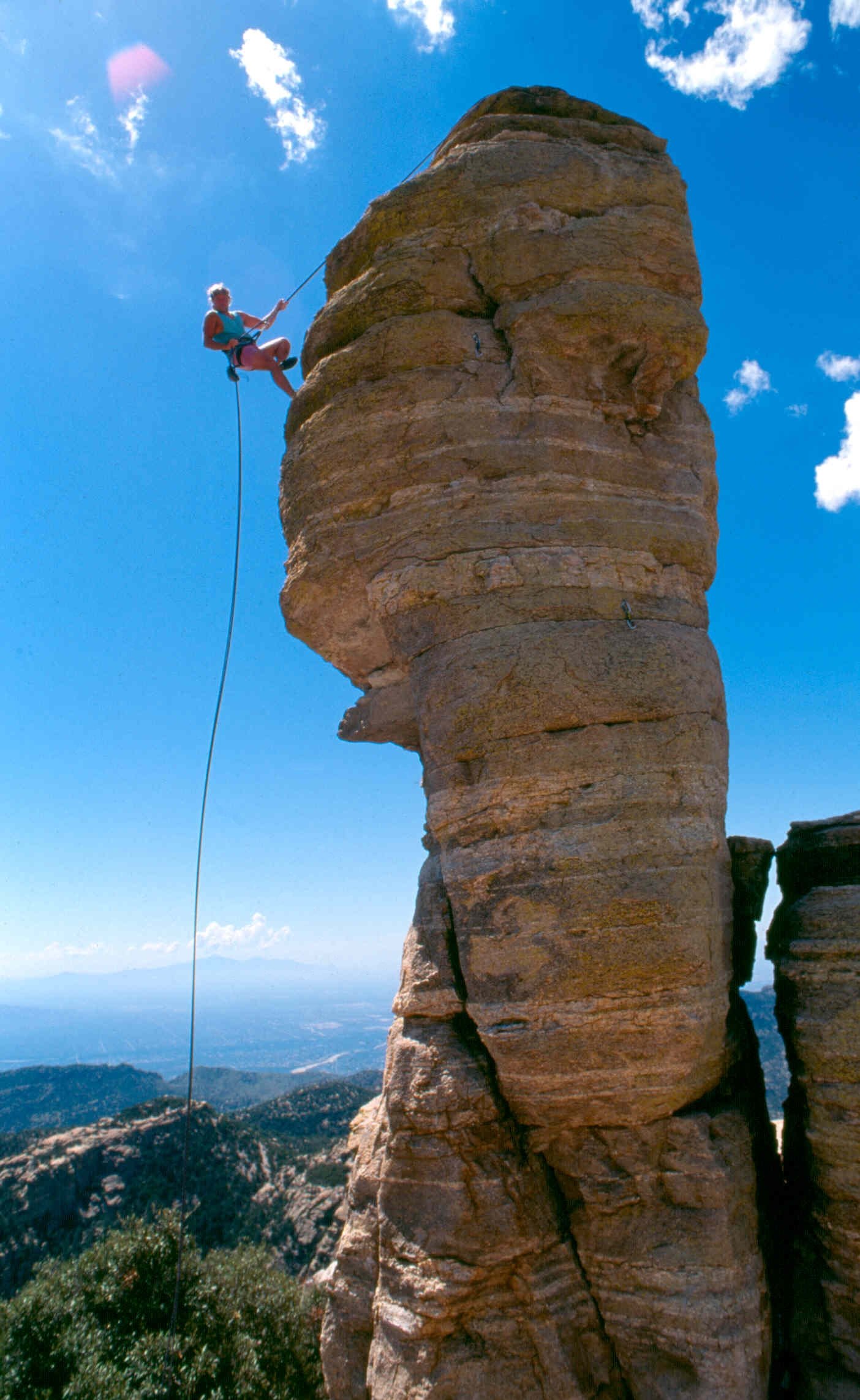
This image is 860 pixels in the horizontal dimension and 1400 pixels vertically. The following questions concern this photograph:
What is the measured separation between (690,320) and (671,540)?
2714 mm

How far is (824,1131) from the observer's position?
6.90 meters

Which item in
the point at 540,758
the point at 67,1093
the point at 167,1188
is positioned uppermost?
the point at 540,758

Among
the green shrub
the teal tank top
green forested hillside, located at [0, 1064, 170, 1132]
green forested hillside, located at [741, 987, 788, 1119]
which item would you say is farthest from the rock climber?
green forested hillside, located at [0, 1064, 170, 1132]

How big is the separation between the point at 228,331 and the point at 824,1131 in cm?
1282

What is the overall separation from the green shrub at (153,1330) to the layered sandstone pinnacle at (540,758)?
389 inches

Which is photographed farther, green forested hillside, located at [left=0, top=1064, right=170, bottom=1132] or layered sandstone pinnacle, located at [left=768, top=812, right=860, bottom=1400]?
green forested hillside, located at [left=0, top=1064, right=170, bottom=1132]

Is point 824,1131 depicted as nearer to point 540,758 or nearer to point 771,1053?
point 540,758

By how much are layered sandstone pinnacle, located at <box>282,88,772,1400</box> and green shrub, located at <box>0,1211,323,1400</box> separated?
9869mm

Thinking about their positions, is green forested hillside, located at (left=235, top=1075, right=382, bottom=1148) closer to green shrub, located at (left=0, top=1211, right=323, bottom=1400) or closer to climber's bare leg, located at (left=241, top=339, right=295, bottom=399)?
green shrub, located at (left=0, top=1211, right=323, bottom=1400)

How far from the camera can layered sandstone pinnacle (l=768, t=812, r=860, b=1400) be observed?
6.75 meters

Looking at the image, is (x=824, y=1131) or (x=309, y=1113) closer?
(x=824, y=1131)

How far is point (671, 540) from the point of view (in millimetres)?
8859

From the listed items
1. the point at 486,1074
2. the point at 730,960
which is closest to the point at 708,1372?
the point at 486,1074

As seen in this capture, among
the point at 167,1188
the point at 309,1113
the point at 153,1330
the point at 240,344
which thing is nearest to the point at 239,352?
the point at 240,344
